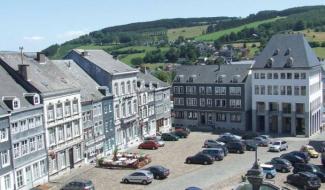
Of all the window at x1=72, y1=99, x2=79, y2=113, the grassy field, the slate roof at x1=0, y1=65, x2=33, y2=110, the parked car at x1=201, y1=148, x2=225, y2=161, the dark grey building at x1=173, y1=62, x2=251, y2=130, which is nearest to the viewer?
the slate roof at x1=0, y1=65, x2=33, y2=110

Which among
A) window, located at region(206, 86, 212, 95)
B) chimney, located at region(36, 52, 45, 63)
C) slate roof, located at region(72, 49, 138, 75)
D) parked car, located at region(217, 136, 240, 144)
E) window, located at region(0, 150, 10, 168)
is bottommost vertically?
parked car, located at region(217, 136, 240, 144)

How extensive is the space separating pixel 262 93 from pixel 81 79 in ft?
104

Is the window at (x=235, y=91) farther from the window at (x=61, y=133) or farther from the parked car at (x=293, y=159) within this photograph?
the window at (x=61, y=133)

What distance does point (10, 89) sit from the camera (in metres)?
52.2

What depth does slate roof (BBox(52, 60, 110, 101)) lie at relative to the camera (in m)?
64.1

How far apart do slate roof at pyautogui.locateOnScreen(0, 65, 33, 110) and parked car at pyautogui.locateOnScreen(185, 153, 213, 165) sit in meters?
20.7

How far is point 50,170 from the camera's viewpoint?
5519cm

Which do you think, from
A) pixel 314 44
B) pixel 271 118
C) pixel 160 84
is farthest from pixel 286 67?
pixel 314 44

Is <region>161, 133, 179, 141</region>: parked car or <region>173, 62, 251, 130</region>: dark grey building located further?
<region>173, 62, 251, 130</region>: dark grey building

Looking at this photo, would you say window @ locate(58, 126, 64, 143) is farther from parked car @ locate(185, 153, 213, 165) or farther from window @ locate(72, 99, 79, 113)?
parked car @ locate(185, 153, 213, 165)

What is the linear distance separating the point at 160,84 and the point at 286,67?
21.1 meters

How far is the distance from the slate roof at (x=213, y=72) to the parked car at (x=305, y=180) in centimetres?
3846

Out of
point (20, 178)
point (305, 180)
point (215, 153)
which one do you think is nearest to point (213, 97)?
point (215, 153)

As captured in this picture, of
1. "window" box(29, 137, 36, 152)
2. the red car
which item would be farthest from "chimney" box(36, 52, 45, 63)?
the red car
